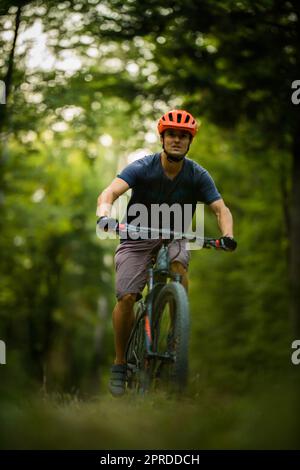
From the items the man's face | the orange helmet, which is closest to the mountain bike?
the man's face

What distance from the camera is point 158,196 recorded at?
5.59 metres

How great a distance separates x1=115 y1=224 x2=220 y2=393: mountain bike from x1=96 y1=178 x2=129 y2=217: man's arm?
0.31 metres

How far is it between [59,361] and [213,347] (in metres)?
11.4

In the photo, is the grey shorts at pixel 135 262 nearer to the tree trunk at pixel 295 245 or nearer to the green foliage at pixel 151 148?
the green foliage at pixel 151 148

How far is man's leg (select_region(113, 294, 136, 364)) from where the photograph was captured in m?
5.70

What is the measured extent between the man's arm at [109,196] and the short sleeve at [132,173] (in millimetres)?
41

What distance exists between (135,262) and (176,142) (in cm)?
109

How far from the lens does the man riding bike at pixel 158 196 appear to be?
5.42 m

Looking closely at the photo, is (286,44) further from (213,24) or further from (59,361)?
(59,361)

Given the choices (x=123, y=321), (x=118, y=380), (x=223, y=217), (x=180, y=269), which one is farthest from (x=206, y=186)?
(x=118, y=380)

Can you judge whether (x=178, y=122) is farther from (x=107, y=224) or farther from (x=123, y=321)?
(x=123, y=321)

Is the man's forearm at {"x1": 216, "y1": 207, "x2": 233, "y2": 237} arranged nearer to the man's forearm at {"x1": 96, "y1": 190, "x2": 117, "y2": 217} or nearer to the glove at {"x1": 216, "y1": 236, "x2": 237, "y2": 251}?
the glove at {"x1": 216, "y1": 236, "x2": 237, "y2": 251}

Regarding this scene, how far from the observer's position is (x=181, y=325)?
15.7 ft

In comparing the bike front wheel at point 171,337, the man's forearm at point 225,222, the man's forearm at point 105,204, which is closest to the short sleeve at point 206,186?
the man's forearm at point 225,222
